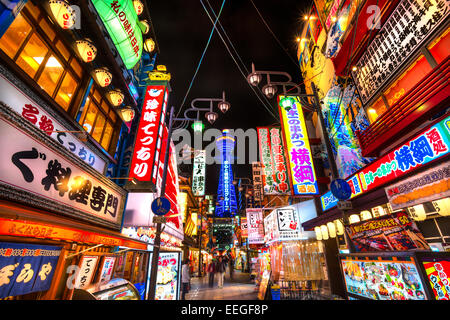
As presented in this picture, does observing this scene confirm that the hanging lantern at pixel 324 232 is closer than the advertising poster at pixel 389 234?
No

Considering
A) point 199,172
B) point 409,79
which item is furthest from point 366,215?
point 199,172

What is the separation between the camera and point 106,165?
28.9ft

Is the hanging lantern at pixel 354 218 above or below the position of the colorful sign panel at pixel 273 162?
below

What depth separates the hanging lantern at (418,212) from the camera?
5.69 meters

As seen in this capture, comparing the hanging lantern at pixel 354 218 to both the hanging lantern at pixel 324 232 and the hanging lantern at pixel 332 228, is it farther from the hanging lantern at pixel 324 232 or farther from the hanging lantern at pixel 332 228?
the hanging lantern at pixel 324 232

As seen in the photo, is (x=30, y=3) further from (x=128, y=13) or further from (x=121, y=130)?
(x=121, y=130)

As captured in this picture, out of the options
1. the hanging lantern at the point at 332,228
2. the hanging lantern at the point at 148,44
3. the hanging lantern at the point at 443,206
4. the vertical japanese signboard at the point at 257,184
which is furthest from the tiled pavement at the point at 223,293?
the hanging lantern at the point at 148,44

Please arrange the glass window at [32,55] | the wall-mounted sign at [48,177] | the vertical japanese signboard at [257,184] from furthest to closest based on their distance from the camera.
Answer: the vertical japanese signboard at [257,184] < the glass window at [32,55] < the wall-mounted sign at [48,177]

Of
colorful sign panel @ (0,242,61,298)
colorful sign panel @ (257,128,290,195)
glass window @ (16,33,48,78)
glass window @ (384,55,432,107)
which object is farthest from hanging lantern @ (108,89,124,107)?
glass window @ (384,55,432,107)

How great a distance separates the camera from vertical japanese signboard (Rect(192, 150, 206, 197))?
30.8 metres

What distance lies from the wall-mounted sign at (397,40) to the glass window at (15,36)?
40.2 feet

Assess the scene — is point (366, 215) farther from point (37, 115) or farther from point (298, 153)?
point (37, 115)
